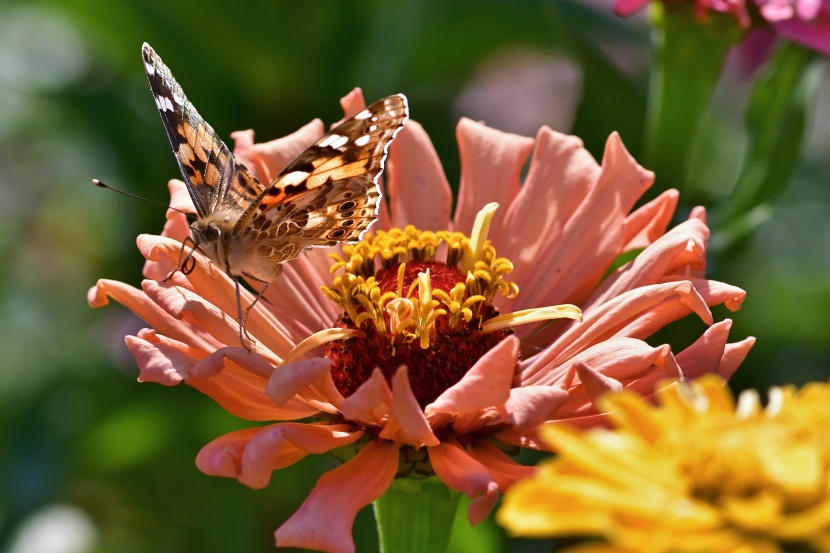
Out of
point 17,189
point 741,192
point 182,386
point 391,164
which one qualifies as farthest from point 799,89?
point 17,189

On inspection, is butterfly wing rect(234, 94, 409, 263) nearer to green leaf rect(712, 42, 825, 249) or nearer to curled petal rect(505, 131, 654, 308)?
curled petal rect(505, 131, 654, 308)

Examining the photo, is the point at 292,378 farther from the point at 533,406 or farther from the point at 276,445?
the point at 533,406

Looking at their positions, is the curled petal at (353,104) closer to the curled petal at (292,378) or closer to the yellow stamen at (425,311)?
the yellow stamen at (425,311)

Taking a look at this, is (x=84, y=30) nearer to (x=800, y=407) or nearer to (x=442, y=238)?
(x=442, y=238)

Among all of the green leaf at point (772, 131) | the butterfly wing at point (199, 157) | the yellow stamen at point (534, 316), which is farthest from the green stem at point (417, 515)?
the green leaf at point (772, 131)

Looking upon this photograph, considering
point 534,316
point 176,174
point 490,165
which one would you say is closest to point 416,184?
point 490,165

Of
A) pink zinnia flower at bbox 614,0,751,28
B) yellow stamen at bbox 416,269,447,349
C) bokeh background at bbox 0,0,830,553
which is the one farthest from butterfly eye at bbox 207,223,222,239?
pink zinnia flower at bbox 614,0,751,28
